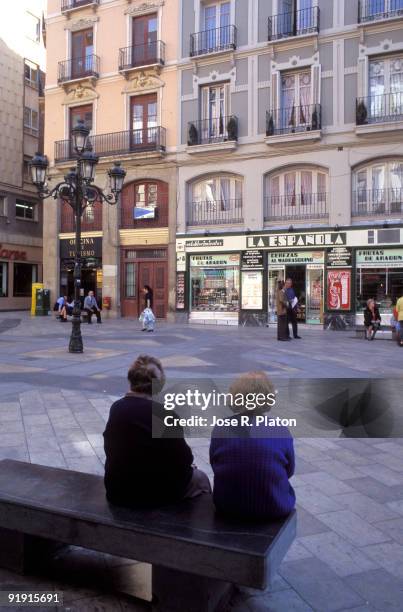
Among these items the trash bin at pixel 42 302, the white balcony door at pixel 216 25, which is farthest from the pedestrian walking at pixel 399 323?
the trash bin at pixel 42 302

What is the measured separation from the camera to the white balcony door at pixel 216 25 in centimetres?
2391

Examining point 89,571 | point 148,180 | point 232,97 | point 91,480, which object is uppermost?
point 232,97

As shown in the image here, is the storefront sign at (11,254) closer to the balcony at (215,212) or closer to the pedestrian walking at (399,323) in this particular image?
the balcony at (215,212)

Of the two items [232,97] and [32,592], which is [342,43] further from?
[32,592]

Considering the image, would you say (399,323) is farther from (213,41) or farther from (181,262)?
(213,41)

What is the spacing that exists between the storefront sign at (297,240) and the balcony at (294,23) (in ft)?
26.3

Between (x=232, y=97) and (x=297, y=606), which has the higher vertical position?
(x=232, y=97)

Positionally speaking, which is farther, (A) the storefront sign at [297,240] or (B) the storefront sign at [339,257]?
(A) the storefront sign at [297,240]

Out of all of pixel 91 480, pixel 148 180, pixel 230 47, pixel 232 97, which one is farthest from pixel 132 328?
pixel 91 480

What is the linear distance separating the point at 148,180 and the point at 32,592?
79.5ft

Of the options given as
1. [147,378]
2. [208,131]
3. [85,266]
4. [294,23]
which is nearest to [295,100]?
[294,23]

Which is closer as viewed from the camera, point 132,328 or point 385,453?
point 385,453

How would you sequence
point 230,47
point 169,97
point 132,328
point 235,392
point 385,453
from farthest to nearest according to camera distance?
point 169,97
point 230,47
point 132,328
point 385,453
point 235,392

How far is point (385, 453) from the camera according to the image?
565 centimetres
